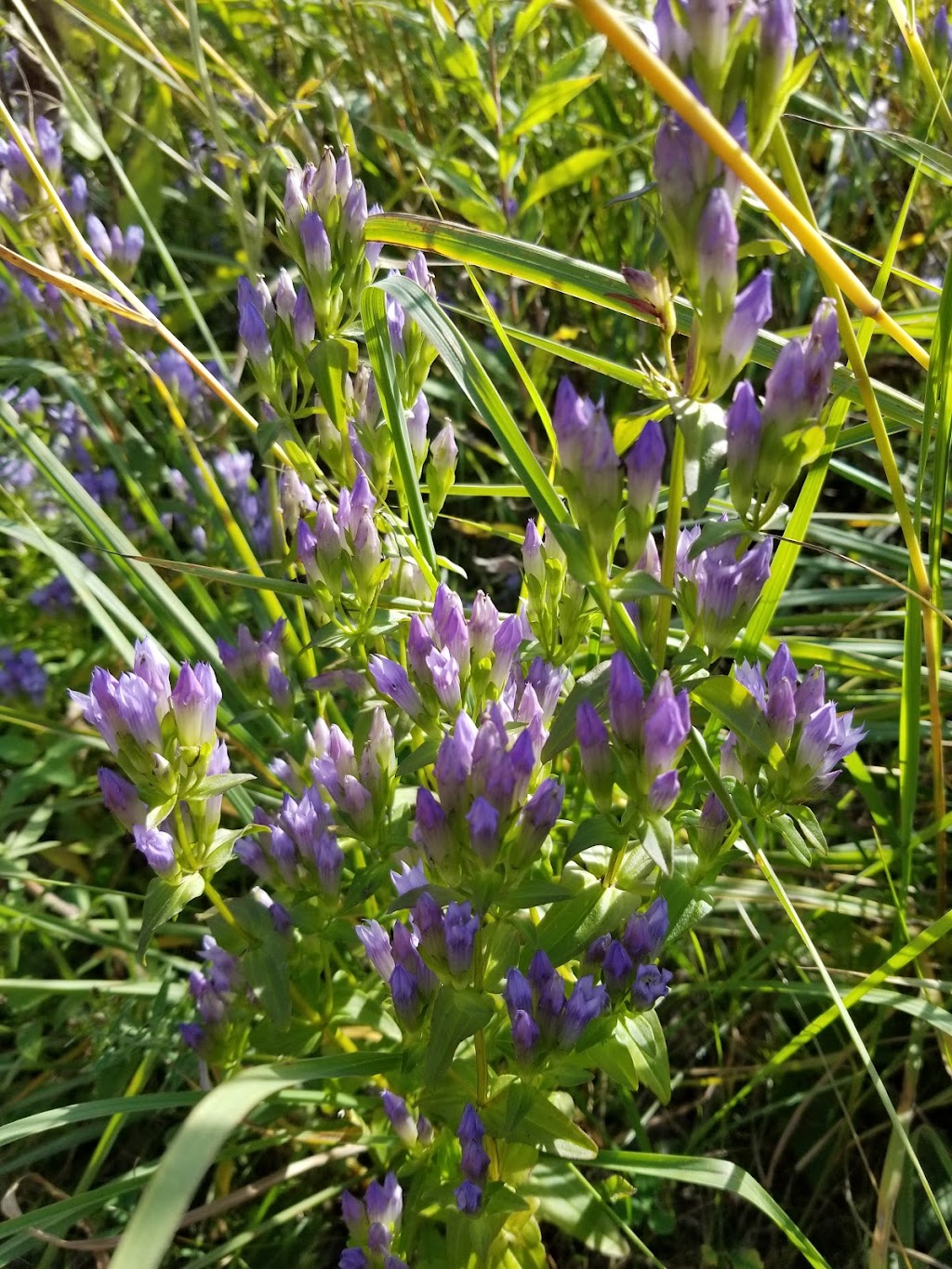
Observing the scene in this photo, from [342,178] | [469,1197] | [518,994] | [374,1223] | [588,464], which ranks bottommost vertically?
[374,1223]

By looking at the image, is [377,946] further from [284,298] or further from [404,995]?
[284,298]

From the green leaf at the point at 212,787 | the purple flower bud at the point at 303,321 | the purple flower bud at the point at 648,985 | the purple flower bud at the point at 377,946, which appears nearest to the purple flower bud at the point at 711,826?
the purple flower bud at the point at 648,985

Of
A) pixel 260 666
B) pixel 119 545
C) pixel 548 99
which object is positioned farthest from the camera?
pixel 548 99

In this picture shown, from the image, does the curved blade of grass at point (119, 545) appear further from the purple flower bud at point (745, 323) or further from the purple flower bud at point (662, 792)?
the purple flower bud at point (745, 323)

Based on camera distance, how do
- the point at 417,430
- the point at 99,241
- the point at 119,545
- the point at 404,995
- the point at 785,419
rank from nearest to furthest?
the point at 785,419
the point at 404,995
the point at 417,430
the point at 119,545
the point at 99,241

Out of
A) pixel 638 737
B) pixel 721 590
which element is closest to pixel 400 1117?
pixel 638 737

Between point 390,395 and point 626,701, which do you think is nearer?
point 626,701

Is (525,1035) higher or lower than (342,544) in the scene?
lower

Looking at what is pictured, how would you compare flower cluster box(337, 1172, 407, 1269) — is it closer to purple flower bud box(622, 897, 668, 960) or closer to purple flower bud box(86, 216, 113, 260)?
purple flower bud box(622, 897, 668, 960)
